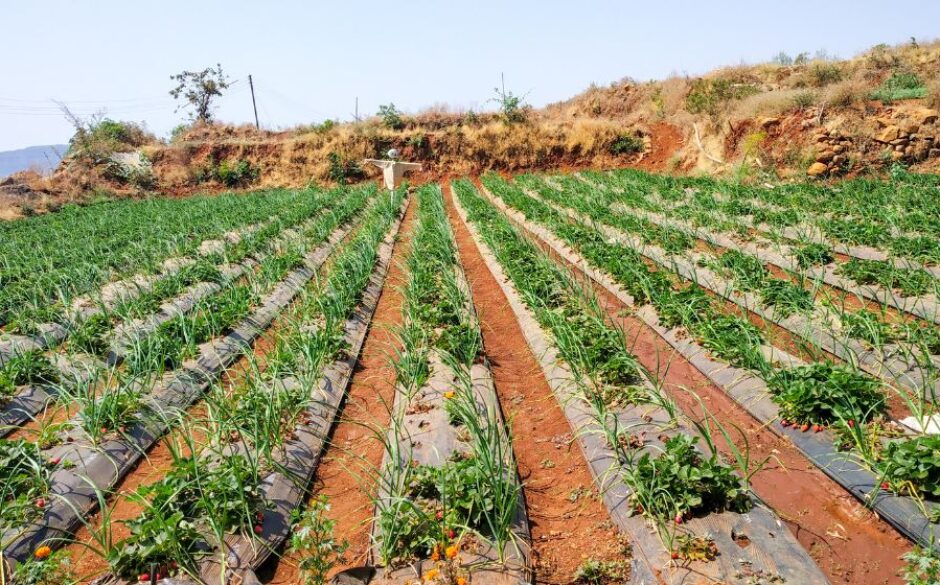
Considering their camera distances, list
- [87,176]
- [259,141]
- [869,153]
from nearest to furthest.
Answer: [869,153] → [87,176] → [259,141]

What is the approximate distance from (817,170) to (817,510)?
15.3m

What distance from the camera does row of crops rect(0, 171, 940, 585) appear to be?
2.67m

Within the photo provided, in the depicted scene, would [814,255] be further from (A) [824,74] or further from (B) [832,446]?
(A) [824,74]

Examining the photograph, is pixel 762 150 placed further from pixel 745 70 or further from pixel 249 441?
pixel 249 441

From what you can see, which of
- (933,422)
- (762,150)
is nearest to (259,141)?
(762,150)

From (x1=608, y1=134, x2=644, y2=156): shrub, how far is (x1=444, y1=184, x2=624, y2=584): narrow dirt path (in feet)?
69.3

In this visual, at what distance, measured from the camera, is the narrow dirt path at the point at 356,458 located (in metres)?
2.89

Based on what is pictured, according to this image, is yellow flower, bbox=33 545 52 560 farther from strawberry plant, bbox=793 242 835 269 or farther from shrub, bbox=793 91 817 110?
Answer: shrub, bbox=793 91 817 110

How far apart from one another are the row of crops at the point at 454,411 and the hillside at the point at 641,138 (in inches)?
363

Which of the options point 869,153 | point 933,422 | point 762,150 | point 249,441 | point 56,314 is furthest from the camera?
point 762,150

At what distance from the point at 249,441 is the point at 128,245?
899 cm

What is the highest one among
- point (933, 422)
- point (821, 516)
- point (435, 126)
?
point (435, 126)

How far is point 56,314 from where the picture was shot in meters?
6.29

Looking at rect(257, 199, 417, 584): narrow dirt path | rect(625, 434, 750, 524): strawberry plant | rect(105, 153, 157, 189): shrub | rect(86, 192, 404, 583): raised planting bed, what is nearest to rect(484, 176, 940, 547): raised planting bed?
rect(625, 434, 750, 524): strawberry plant
